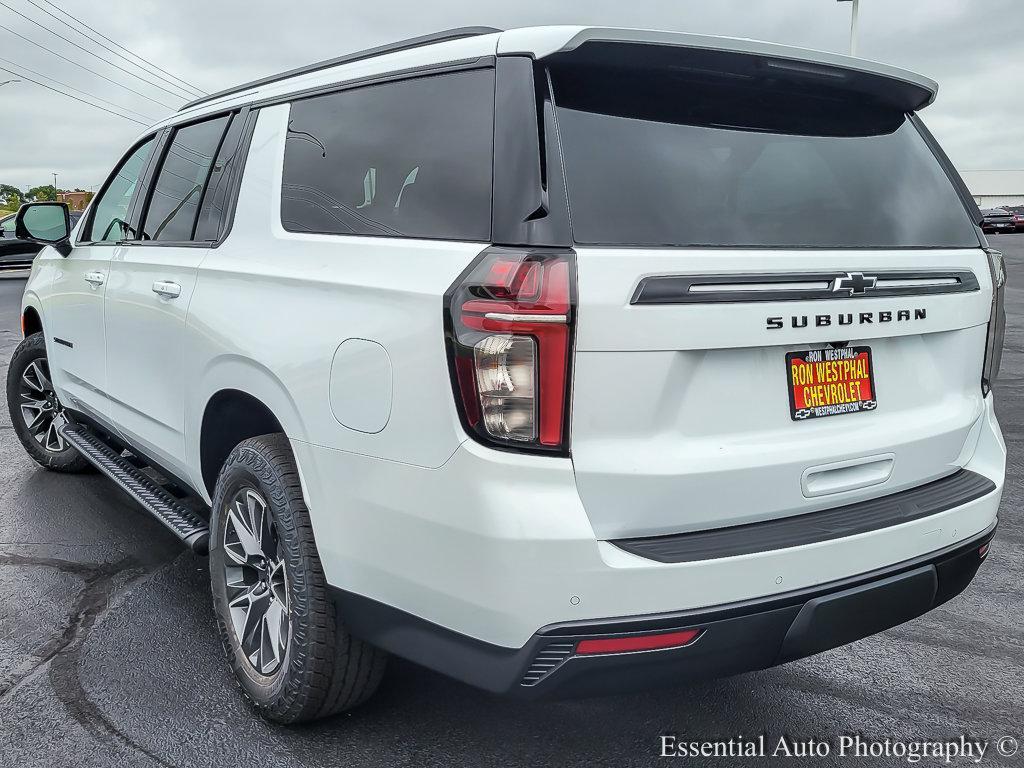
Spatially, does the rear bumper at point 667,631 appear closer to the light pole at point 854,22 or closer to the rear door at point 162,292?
the rear door at point 162,292

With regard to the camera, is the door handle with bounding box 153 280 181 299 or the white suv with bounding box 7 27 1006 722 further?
the door handle with bounding box 153 280 181 299

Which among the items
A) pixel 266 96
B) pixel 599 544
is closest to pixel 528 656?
pixel 599 544

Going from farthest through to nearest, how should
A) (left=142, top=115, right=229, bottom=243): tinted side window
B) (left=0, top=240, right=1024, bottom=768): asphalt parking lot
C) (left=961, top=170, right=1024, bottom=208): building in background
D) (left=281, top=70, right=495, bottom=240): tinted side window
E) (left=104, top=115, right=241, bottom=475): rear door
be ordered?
(left=961, top=170, right=1024, bottom=208): building in background → (left=142, top=115, right=229, bottom=243): tinted side window → (left=104, top=115, right=241, bottom=475): rear door → (left=0, top=240, right=1024, bottom=768): asphalt parking lot → (left=281, top=70, right=495, bottom=240): tinted side window

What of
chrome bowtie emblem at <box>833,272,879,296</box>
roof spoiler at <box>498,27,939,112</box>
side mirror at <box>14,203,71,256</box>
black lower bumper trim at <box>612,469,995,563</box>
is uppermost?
roof spoiler at <box>498,27,939,112</box>

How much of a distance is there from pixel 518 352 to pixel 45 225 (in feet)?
13.1

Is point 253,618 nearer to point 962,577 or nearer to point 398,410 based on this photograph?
point 398,410

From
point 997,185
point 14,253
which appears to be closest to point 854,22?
point 14,253

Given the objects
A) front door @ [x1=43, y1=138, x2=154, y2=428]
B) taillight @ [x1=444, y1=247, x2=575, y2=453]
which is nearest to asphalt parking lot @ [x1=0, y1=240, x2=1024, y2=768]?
front door @ [x1=43, y1=138, x2=154, y2=428]

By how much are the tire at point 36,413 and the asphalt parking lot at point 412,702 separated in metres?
1.78

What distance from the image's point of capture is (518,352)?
84.0 inches

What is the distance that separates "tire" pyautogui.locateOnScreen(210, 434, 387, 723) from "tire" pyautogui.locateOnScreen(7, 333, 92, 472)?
10.1 feet

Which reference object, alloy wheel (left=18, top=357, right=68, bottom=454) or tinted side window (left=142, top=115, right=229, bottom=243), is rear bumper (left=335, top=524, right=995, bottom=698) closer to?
tinted side window (left=142, top=115, right=229, bottom=243)

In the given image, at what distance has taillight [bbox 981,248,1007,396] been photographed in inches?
115

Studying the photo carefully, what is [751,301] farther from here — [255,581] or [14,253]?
[14,253]
